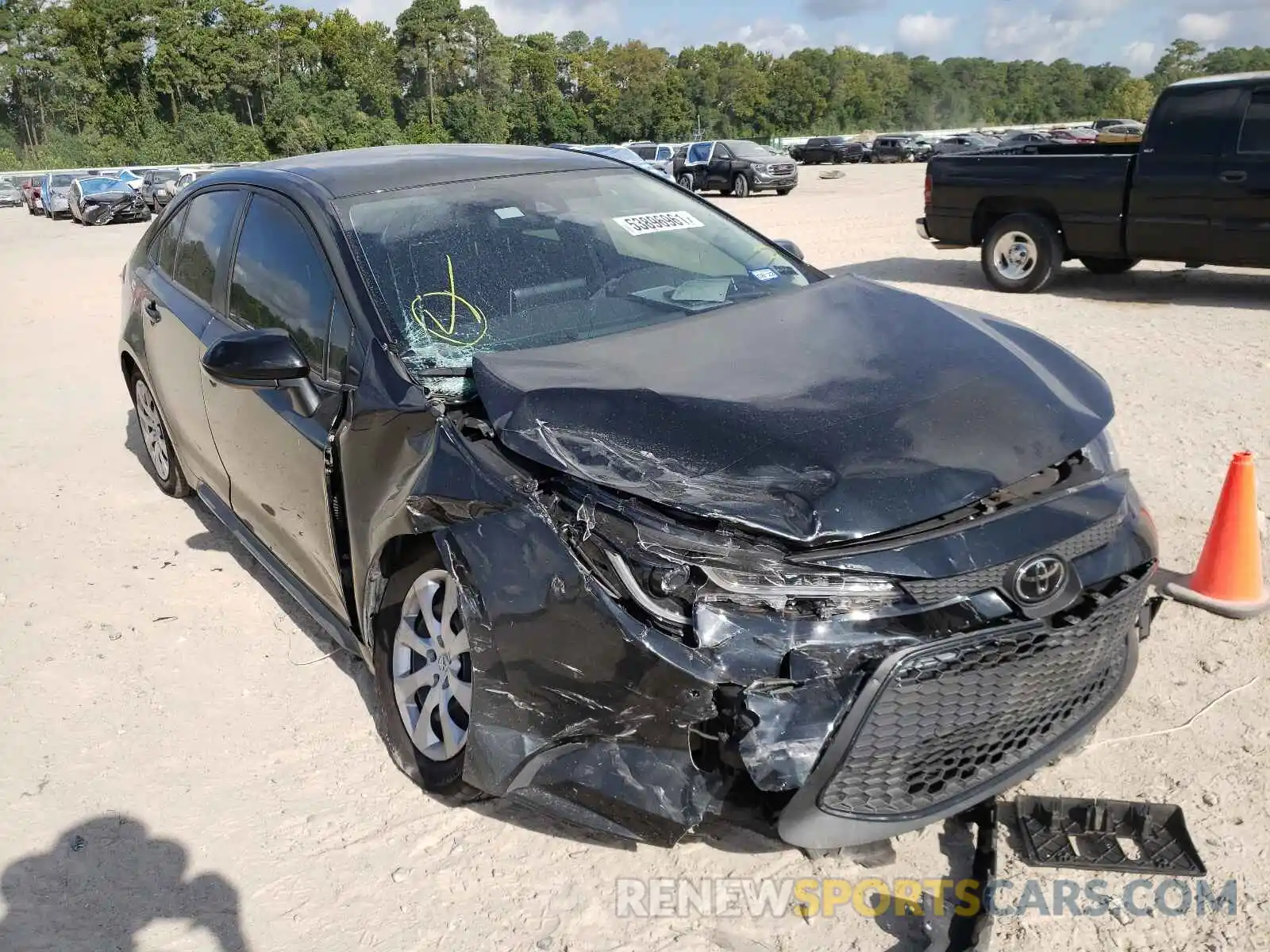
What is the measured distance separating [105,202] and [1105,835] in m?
33.2

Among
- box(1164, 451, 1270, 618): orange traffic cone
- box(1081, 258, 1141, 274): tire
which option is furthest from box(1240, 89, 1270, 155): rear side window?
box(1164, 451, 1270, 618): orange traffic cone

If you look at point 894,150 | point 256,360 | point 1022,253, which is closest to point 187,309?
point 256,360

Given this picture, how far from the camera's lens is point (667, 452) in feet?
8.17

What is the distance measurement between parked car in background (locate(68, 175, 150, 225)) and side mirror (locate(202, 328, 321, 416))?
31374mm

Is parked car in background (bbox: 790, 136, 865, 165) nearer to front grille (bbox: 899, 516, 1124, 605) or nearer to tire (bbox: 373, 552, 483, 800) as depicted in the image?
tire (bbox: 373, 552, 483, 800)

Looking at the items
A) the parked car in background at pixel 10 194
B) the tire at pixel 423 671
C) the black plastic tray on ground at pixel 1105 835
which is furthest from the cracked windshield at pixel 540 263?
the parked car in background at pixel 10 194

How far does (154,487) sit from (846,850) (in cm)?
449

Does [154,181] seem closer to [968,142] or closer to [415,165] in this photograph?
[968,142]

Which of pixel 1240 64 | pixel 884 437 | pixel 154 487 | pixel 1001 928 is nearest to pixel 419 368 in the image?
pixel 884 437

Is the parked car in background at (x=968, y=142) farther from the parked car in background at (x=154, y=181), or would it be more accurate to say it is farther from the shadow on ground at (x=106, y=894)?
the shadow on ground at (x=106, y=894)

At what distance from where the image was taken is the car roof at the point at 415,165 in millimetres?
3637

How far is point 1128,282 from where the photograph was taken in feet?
35.1

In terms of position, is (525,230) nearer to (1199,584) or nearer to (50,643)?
(50,643)

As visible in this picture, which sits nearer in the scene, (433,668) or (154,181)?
(433,668)
